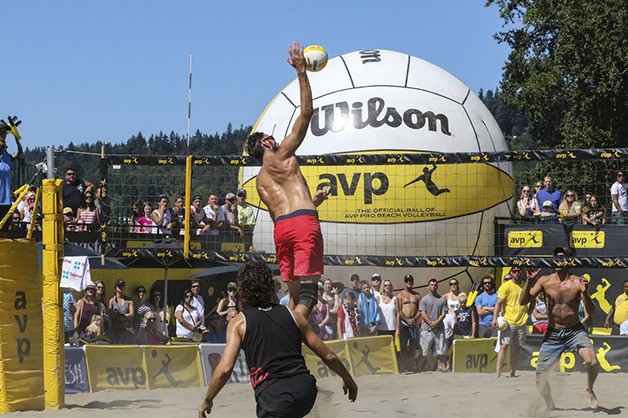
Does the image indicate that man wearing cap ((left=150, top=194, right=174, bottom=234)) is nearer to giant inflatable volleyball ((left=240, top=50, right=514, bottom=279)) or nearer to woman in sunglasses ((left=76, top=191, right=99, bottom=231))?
woman in sunglasses ((left=76, top=191, right=99, bottom=231))

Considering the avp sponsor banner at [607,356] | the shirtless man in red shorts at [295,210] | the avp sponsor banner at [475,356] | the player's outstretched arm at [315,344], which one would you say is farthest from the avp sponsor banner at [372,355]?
the player's outstretched arm at [315,344]

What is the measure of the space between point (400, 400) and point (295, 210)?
3367mm

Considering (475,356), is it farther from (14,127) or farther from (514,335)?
(14,127)

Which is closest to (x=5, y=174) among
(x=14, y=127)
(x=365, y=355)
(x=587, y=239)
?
(x=14, y=127)

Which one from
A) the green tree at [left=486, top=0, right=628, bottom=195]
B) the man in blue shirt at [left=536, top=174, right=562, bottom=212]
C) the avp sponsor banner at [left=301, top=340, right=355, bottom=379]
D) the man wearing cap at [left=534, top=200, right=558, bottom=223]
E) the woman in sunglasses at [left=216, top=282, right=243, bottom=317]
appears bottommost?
the avp sponsor banner at [left=301, top=340, right=355, bottom=379]

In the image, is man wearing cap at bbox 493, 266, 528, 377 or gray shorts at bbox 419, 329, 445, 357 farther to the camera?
gray shorts at bbox 419, 329, 445, 357

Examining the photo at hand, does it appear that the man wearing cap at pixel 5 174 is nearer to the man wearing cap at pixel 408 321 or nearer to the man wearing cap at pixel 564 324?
the man wearing cap at pixel 564 324

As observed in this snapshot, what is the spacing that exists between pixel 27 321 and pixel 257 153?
2916 mm

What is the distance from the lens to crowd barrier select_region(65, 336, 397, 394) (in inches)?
412

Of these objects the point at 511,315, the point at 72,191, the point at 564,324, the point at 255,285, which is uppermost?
the point at 72,191

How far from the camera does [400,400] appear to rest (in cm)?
948

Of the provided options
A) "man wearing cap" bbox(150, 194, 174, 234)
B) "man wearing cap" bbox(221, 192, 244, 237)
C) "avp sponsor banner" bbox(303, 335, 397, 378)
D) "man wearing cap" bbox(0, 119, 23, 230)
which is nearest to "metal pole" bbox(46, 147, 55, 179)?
"man wearing cap" bbox(0, 119, 23, 230)

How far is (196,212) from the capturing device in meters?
13.0

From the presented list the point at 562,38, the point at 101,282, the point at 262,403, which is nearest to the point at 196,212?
the point at 101,282
